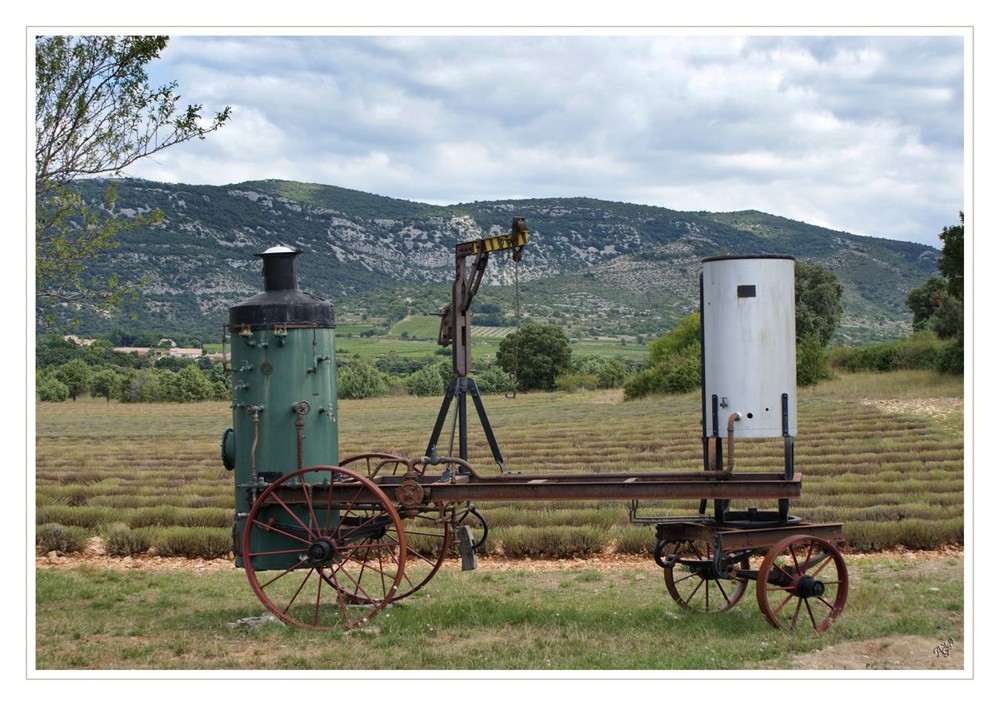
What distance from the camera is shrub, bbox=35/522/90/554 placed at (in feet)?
48.6

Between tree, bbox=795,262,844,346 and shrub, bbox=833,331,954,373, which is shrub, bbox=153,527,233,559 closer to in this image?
shrub, bbox=833,331,954,373

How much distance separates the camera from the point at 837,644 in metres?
8.20

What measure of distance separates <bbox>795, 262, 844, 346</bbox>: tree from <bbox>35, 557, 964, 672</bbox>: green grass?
56.4 meters

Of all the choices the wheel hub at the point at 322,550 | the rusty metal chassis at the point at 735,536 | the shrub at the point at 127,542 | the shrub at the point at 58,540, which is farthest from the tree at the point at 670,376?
the wheel hub at the point at 322,550

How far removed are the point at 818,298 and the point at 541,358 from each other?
19775 millimetres

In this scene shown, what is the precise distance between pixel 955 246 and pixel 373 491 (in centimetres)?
3497

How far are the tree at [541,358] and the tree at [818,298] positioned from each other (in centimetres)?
1543

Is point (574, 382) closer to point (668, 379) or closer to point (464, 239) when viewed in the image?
point (668, 379)

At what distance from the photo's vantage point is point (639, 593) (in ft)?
35.3

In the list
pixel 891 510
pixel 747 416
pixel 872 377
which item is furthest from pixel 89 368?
pixel 747 416

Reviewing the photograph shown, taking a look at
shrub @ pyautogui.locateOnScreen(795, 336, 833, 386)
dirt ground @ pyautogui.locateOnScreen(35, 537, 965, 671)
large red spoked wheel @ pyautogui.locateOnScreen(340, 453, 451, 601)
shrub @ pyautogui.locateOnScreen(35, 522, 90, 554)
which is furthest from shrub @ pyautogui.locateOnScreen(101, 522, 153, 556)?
shrub @ pyautogui.locateOnScreen(795, 336, 833, 386)

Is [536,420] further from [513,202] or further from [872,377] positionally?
[513,202]

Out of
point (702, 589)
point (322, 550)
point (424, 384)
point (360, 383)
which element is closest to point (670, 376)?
point (424, 384)

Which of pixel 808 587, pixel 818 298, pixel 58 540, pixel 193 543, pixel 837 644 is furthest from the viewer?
pixel 818 298
